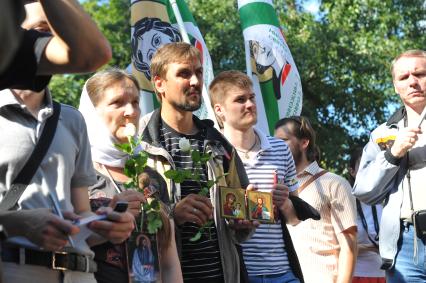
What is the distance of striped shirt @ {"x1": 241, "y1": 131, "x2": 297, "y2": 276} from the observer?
21.2 feet

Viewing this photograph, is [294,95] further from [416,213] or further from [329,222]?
[416,213]

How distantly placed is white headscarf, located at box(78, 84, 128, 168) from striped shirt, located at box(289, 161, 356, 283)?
306cm

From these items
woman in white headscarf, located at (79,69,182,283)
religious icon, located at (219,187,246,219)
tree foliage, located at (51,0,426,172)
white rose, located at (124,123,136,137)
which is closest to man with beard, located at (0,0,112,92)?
woman in white headscarf, located at (79,69,182,283)

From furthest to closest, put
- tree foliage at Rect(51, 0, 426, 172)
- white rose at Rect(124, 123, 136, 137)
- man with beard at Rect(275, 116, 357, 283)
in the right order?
A: 1. tree foliage at Rect(51, 0, 426, 172)
2. man with beard at Rect(275, 116, 357, 283)
3. white rose at Rect(124, 123, 136, 137)

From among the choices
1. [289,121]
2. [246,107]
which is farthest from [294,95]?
[246,107]

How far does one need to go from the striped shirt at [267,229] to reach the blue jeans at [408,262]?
0.68 m

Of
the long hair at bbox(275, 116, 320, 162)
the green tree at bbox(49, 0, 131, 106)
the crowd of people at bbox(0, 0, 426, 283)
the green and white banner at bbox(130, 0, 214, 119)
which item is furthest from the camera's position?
the green tree at bbox(49, 0, 131, 106)

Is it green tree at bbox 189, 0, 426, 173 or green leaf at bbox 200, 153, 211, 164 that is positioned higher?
green tree at bbox 189, 0, 426, 173

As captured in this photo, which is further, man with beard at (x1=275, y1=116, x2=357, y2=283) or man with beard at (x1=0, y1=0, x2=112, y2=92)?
man with beard at (x1=275, y1=116, x2=357, y2=283)

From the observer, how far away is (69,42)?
2.57 m

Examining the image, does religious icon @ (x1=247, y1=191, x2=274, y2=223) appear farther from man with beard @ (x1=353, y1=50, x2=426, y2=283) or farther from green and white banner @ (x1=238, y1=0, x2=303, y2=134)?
green and white banner @ (x1=238, y1=0, x2=303, y2=134)

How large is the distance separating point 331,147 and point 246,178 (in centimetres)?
1764

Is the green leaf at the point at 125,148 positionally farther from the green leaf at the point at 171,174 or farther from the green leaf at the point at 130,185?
the green leaf at the point at 171,174

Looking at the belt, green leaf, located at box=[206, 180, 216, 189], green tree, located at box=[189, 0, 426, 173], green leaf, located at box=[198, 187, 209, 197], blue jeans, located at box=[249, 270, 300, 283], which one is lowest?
the belt
